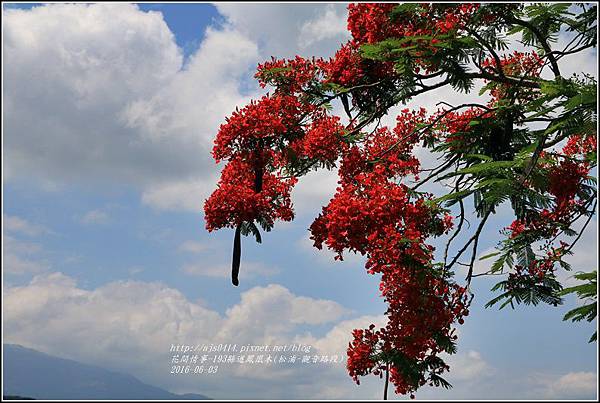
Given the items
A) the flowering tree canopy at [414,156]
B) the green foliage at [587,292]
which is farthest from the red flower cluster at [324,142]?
the green foliage at [587,292]

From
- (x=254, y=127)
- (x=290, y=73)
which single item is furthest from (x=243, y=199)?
(x=290, y=73)

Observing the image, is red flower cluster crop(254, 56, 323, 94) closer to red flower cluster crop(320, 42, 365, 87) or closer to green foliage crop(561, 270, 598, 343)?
red flower cluster crop(320, 42, 365, 87)

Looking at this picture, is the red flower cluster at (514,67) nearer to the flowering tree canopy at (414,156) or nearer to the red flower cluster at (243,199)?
the flowering tree canopy at (414,156)

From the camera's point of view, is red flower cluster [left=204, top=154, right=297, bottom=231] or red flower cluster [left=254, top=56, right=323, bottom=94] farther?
red flower cluster [left=254, top=56, right=323, bottom=94]

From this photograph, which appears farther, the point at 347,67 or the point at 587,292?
the point at 347,67

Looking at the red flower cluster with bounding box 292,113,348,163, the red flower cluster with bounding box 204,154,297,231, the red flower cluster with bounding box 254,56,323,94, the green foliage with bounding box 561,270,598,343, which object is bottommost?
the green foliage with bounding box 561,270,598,343

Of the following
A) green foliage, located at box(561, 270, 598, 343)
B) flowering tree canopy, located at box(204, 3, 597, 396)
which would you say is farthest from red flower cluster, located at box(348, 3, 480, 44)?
green foliage, located at box(561, 270, 598, 343)

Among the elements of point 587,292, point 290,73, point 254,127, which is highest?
point 290,73

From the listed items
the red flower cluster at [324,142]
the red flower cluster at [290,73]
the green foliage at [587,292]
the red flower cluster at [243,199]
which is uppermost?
the red flower cluster at [290,73]

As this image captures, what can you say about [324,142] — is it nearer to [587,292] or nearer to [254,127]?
[254,127]

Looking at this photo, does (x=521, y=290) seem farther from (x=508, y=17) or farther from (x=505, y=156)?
(x=508, y=17)

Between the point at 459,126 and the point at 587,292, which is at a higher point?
the point at 459,126

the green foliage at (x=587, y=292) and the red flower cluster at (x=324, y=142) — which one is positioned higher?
the red flower cluster at (x=324, y=142)

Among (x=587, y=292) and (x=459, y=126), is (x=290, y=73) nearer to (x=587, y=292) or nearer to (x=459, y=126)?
(x=459, y=126)
